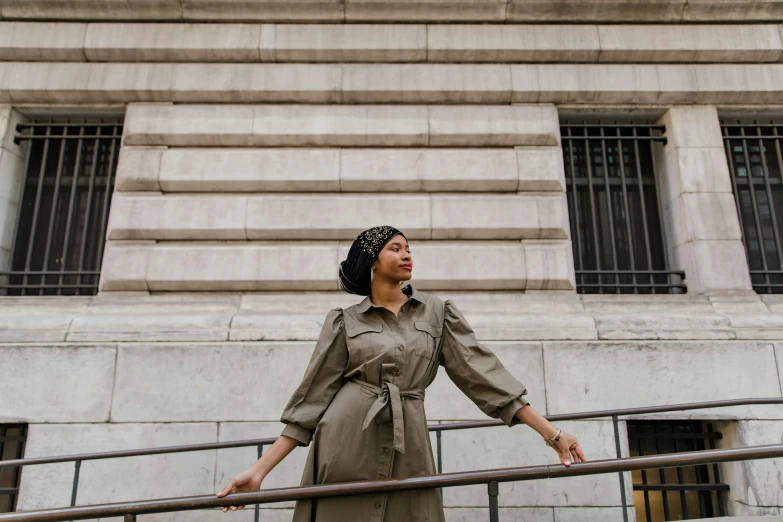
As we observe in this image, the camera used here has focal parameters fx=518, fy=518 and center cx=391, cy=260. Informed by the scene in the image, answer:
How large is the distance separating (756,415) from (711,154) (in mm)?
2928

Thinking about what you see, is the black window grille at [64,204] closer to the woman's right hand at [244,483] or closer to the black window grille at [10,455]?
the black window grille at [10,455]

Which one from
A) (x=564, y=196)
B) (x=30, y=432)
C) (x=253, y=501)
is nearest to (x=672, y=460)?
(x=253, y=501)

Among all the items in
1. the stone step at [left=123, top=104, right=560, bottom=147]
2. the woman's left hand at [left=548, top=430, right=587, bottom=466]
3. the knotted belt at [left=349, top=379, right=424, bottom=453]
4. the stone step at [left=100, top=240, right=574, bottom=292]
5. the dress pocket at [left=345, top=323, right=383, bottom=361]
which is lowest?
the woman's left hand at [left=548, top=430, right=587, bottom=466]

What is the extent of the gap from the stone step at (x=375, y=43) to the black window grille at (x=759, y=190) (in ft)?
3.02

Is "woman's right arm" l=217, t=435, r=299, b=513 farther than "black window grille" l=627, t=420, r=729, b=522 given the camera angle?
No

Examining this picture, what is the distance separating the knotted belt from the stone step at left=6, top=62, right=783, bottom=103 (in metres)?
4.10

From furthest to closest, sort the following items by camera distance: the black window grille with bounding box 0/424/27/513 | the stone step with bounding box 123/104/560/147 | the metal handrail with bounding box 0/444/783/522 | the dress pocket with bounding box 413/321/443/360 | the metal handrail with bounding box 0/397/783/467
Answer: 1. the stone step with bounding box 123/104/560/147
2. the black window grille with bounding box 0/424/27/513
3. the metal handrail with bounding box 0/397/783/467
4. the dress pocket with bounding box 413/321/443/360
5. the metal handrail with bounding box 0/444/783/522

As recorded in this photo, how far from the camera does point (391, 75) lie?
6.08m

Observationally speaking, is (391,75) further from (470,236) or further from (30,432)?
(30,432)

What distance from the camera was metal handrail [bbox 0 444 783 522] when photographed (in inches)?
84.7

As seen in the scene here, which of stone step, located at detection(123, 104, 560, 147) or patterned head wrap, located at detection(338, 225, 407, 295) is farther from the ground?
stone step, located at detection(123, 104, 560, 147)

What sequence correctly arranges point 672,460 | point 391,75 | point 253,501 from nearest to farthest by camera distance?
point 253,501 < point 672,460 < point 391,75

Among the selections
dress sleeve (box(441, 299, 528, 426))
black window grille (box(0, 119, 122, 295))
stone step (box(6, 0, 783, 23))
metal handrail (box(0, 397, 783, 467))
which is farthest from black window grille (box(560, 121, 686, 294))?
black window grille (box(0, 119, 122, 295))

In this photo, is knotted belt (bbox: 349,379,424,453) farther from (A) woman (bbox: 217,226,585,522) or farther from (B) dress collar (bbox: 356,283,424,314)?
(B) dress collar (bbox: 356,283,424,314)
